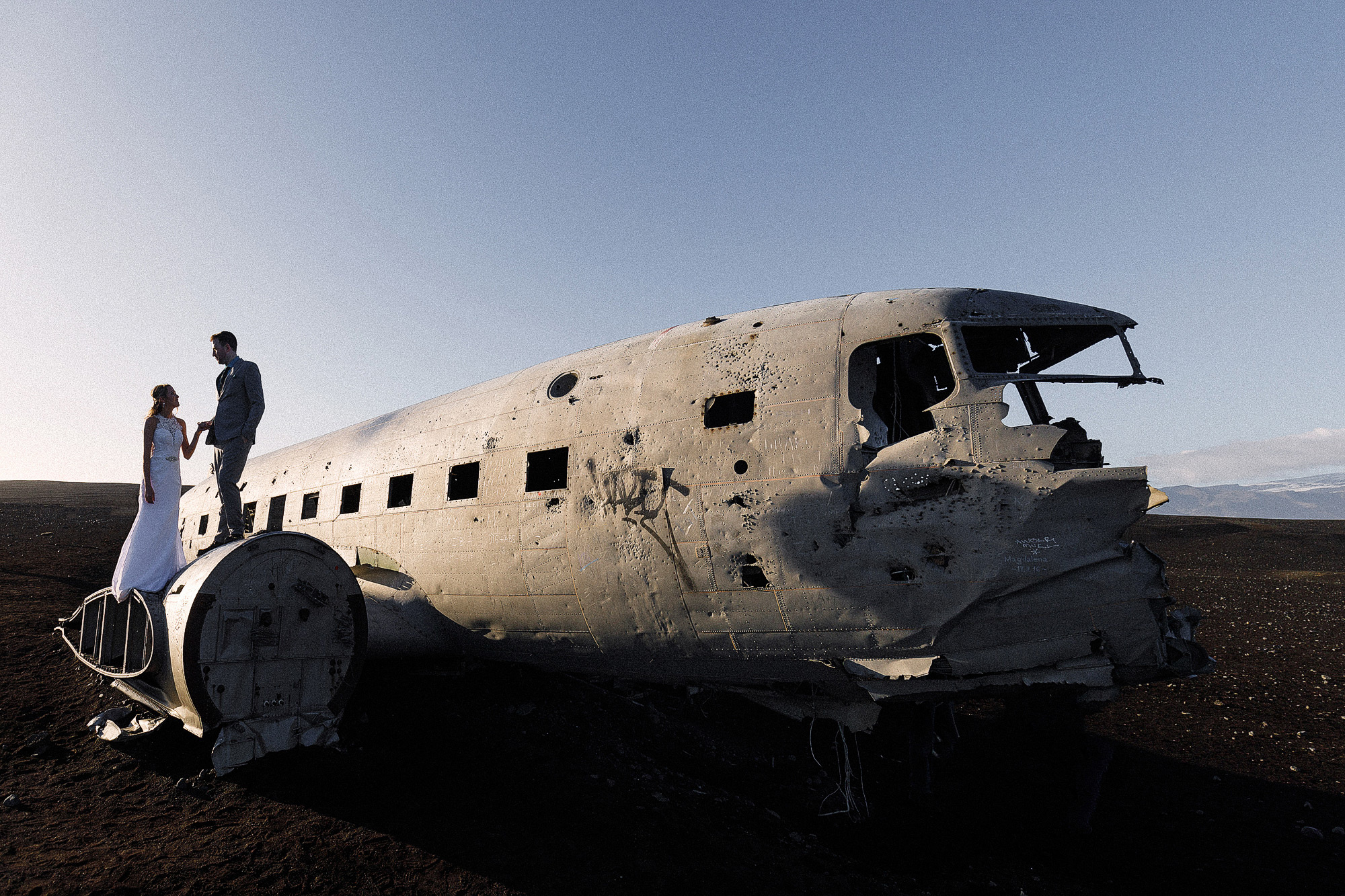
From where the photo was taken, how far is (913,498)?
17.6 ft

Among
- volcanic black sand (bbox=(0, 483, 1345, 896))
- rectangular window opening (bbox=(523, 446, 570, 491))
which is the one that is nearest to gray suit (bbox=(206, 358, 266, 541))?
volcanic black sand (bbox=(0, 483, 1345, 896))

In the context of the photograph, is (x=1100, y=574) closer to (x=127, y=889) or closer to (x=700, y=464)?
(x=700, y=464)

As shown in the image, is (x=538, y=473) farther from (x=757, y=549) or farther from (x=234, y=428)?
(x=234, y=428)

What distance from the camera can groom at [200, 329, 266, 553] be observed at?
790 centimetres

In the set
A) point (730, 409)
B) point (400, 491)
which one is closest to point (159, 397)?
point (400, 491)

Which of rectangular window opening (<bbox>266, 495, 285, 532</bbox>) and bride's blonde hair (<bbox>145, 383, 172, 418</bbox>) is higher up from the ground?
bride's blonde hair (<bbox>145, 383, 172, 418</bbox>)

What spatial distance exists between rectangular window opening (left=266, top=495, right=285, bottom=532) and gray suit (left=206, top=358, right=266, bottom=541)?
2.60 metres

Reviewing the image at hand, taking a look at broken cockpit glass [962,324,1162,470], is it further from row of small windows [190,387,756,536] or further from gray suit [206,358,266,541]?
gray suit [206,358,266,541]

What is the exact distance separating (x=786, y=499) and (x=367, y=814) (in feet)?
16.8

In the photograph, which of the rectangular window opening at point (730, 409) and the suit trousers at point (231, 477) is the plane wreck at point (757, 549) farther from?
the suit trousers at point (231, 477)

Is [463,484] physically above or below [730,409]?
below

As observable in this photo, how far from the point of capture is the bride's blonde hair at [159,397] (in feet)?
24.4

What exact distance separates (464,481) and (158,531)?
326 centimetres

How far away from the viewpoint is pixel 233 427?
7.98 meters
